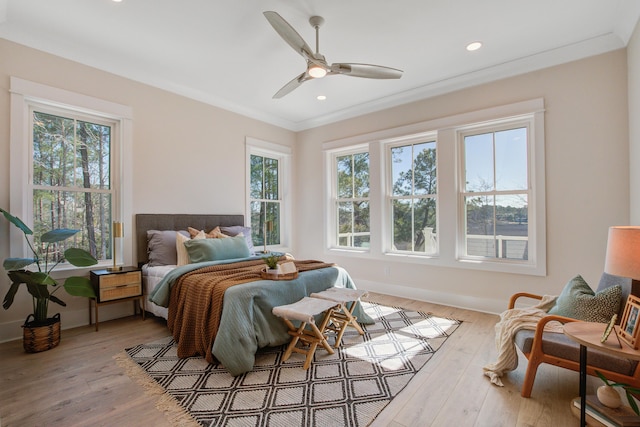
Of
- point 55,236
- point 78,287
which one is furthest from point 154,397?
point 55,236

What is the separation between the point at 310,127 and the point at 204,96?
1.94 meters

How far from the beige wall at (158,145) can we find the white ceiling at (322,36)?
17 centimetres

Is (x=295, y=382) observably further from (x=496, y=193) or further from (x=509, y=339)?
(x=496, y=193)

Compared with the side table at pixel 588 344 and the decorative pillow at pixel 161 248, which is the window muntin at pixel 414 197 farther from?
the decorative pillow at pixel 161 248

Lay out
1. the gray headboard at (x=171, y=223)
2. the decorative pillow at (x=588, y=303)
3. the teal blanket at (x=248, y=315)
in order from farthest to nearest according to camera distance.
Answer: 1. the gray headboard at (x=171, y=223)
2. the teal blanket at (x=248, y=315)
3. the decorative pillow at (x=588, y=303)

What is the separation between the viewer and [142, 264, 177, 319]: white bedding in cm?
318

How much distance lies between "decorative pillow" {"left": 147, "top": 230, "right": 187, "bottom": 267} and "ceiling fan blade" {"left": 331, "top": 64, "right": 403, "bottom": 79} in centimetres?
265

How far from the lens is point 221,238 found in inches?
146

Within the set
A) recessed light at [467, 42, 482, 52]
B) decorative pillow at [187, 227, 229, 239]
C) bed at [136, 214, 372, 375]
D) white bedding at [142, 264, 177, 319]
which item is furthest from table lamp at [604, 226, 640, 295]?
decorative pillow at [187, 227, 229, 239]

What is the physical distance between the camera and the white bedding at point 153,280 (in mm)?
3184

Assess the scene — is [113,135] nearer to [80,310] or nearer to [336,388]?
[80,310]

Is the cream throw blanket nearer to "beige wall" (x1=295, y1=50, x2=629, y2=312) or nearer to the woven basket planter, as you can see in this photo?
"beige wall" (x1=295, y1=50, x2=629, y2=312)

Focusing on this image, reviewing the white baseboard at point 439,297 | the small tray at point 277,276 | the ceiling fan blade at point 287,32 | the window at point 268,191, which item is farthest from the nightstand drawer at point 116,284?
the white baseboard at point 439,297

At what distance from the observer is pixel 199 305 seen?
8.27 feet
